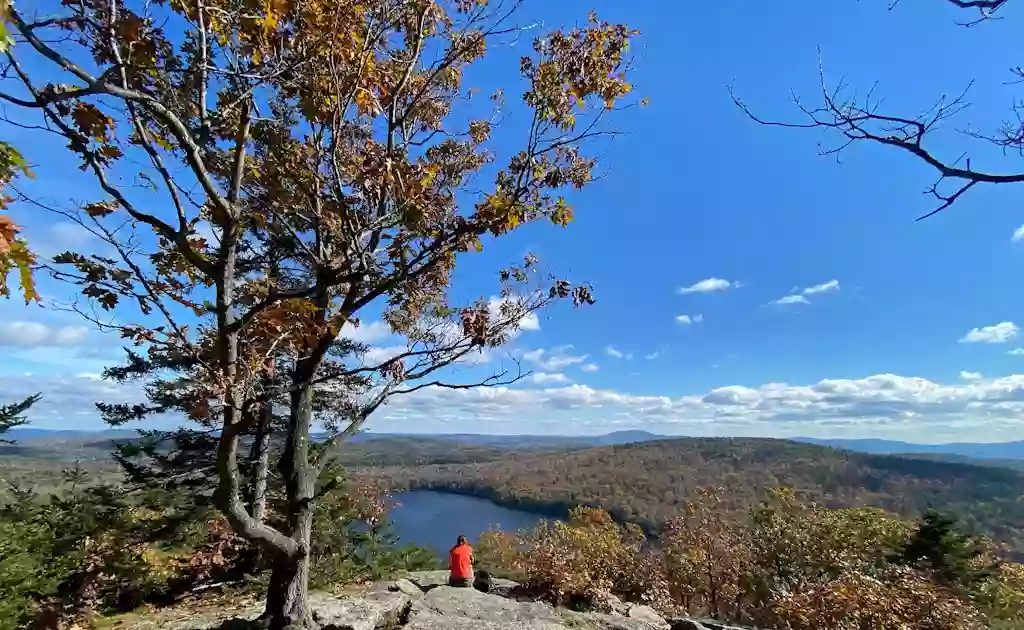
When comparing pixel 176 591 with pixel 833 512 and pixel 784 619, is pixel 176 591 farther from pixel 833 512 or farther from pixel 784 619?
pixel 833 512

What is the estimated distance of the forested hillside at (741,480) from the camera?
63.2 metres

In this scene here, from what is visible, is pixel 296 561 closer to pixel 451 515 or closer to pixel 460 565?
pixel 460 565

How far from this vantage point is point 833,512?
22312 mm

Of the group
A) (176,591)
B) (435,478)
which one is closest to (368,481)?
(176,591)

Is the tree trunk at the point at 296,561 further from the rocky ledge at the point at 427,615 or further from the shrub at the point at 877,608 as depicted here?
the shrub at the point at 877,608

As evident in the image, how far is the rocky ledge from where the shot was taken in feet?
22.9

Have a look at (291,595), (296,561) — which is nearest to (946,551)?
(291,595)

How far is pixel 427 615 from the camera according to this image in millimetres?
7500

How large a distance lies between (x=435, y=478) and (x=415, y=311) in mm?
96201

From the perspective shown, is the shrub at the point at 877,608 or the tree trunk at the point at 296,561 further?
the shrub at the point at 877,608

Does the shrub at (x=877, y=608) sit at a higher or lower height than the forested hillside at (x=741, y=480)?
higher

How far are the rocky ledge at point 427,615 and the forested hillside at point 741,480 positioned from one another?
44795 mm

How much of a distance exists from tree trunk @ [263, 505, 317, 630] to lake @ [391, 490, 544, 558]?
51.8m

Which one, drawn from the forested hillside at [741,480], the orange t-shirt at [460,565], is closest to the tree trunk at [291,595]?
the orange t-shirt at [460,565]
